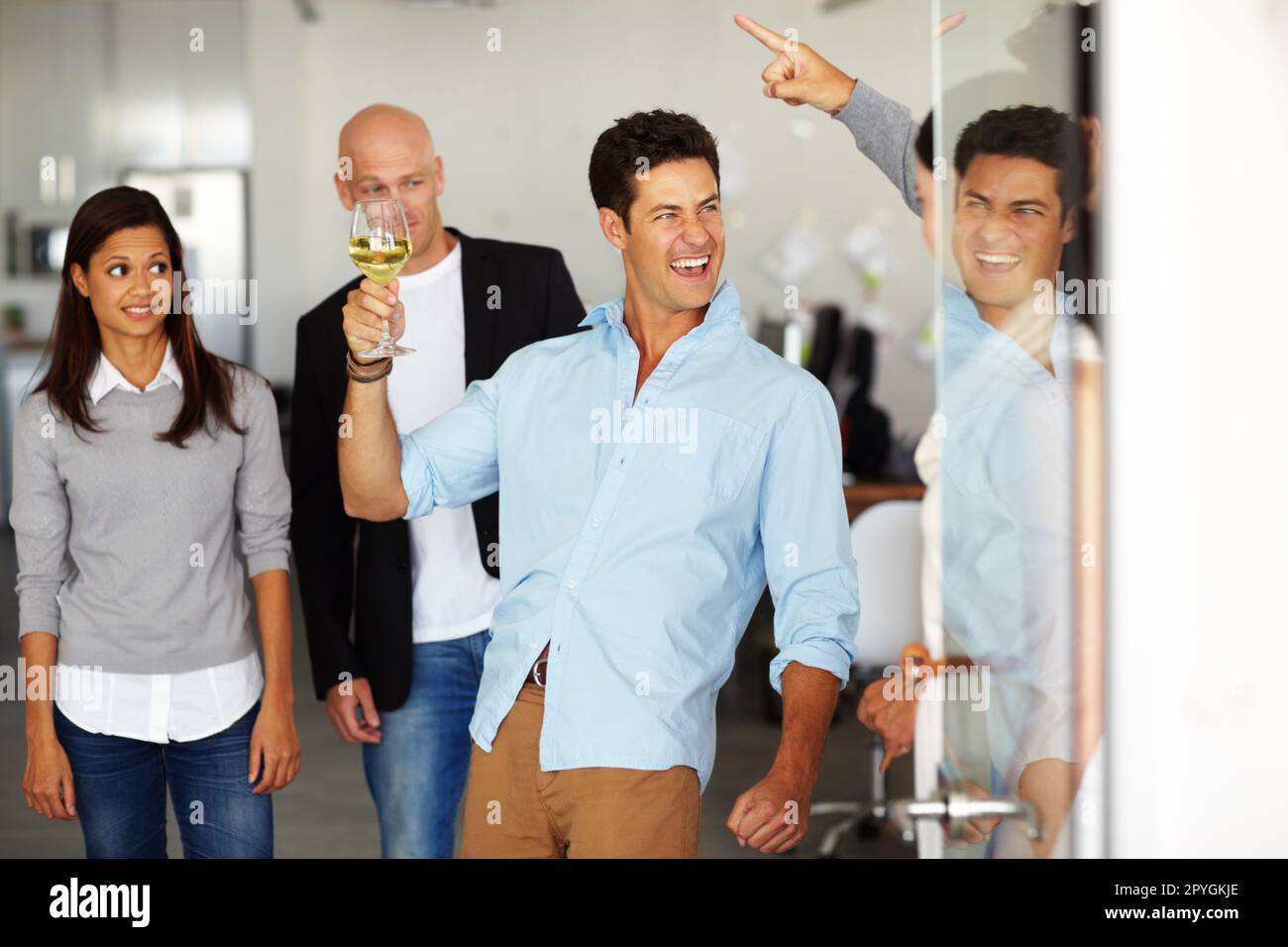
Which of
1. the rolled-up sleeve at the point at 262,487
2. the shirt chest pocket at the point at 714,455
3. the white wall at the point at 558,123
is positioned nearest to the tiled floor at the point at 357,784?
the rolled-up sleeve at the point at 262,487

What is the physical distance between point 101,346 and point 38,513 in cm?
26

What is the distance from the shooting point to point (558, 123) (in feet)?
24.5

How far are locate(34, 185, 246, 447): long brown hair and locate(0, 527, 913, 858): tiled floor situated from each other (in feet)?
3.02

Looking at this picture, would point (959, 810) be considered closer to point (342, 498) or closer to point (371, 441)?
point (371, 441)

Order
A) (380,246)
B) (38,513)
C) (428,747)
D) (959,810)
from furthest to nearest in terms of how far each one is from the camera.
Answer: (428,747), (38,513), (380,246), (959,810)

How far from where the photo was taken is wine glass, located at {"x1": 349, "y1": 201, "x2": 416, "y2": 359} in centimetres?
166

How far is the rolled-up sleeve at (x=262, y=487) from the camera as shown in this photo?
210 cm

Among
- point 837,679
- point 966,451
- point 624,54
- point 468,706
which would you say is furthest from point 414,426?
point 624,54

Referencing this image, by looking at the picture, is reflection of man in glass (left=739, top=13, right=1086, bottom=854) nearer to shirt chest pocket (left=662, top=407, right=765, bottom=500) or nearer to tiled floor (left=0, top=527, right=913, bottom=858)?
shirt chest pocket (left=662, top=407, right=765, bottom=500)

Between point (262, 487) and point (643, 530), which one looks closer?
point (643, 530)

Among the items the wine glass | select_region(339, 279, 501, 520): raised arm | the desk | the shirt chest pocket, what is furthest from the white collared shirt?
the desk

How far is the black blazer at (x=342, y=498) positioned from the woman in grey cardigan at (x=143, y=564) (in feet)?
0.64

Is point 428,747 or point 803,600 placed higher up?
point 803,600

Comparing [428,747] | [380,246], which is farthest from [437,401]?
[380,246]
